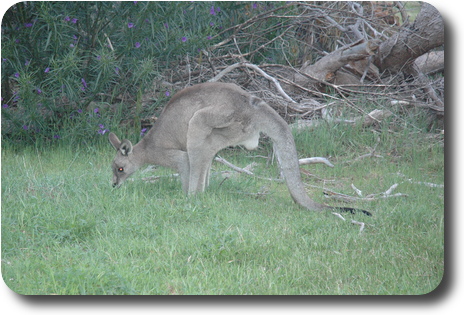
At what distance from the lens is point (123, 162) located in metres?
7.45

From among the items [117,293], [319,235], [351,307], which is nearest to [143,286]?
[117,293]

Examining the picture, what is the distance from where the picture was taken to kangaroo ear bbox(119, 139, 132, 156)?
731cm

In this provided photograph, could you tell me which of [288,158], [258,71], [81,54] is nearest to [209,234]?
[288,158]

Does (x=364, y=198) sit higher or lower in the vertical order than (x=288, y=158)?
lower

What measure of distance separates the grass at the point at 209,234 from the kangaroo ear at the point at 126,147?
439 mm

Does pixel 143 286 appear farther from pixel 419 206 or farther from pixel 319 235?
pixel 419 206

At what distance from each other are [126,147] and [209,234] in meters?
2.47

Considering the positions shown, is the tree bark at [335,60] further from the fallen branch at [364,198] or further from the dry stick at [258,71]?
the fallen branch at [364,198]

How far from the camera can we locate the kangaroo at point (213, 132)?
638cm

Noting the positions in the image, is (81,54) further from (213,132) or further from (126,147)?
(213,132)

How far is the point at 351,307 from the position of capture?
4.25 meters

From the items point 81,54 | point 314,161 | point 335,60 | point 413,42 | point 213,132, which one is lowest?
point 314,161

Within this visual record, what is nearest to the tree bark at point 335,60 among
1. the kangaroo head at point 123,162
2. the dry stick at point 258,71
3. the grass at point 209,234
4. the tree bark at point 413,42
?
the tree bark at point 413,42

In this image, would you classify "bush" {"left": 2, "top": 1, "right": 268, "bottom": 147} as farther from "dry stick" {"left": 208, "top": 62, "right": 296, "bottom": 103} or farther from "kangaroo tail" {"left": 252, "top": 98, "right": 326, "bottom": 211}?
"kangaroo tail" {"left": 252, "top": 98, "right": 326, "bottom": 211}
